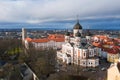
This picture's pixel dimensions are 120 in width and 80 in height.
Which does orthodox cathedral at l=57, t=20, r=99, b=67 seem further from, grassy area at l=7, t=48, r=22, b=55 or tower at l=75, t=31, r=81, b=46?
grassy area at l=7, t=48, r=22, b=55

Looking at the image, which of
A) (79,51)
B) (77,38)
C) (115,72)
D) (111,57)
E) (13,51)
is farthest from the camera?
(13,51)

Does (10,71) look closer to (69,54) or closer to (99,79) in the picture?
(99,79)

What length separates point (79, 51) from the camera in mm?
44375

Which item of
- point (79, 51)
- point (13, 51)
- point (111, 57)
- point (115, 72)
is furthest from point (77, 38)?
point (115, 72)

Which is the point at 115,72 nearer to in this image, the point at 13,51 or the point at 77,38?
the point at 77,38

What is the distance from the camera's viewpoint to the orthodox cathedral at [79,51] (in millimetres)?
43094

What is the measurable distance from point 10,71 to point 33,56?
1445 cm

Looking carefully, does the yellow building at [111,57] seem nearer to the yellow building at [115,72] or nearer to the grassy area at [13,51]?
the grassy area at [13,51]

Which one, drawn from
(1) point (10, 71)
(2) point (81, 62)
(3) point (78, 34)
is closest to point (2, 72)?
(1) point (10, 71)

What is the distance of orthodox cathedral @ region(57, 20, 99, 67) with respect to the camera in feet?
141

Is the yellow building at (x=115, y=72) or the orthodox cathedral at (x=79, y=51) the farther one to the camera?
the orthodox cathedral at (x=79, y=51)

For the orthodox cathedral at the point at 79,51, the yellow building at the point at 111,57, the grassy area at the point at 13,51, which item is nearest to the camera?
the orthodox cathedral at the point at 79,51

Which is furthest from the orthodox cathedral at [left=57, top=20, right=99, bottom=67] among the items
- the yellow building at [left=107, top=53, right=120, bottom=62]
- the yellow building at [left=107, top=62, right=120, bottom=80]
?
the yellow building at [left=107, top=62, right=120, bottom=80]

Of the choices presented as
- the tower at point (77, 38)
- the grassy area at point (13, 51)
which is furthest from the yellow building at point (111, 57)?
the grassy area at point (13, 51)
